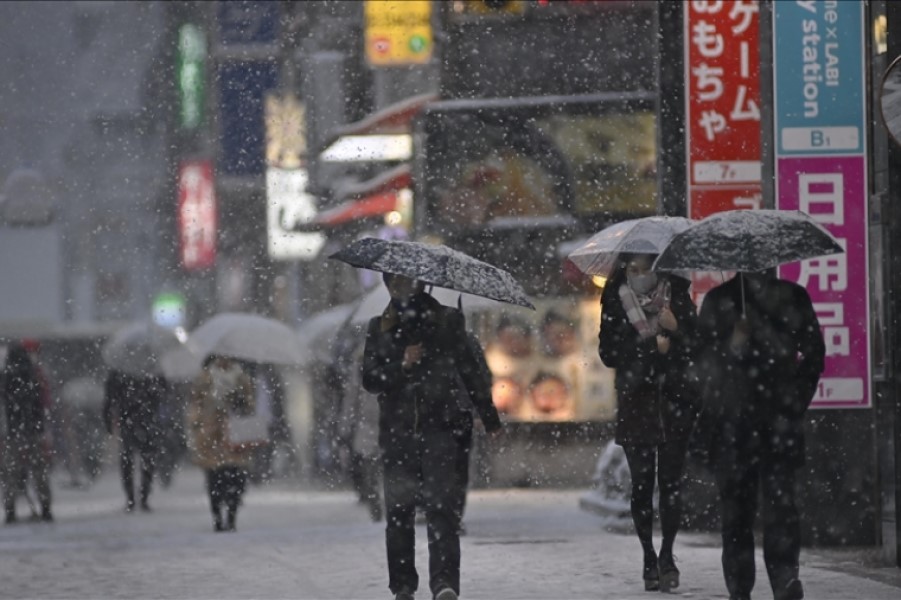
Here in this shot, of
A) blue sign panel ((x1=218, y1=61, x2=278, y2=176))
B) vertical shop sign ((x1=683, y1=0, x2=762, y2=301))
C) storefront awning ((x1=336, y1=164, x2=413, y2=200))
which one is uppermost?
blue sign panel ((x1=218, y1=61, x2=278, y2=176))

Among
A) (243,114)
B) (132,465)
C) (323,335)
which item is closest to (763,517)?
(132,465)

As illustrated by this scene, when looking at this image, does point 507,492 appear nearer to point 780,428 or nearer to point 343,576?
point 343,576

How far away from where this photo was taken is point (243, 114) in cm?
3766

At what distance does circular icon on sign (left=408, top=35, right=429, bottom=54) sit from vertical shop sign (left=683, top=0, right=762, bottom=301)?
10.6 m

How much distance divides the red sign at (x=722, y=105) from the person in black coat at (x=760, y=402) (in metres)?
5.23

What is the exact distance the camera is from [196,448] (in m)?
17.0

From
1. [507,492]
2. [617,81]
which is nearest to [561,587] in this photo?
[507,492]

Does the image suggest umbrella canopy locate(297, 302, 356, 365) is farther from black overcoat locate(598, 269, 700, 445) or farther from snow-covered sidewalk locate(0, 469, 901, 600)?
black overcoat locate(598, 269, 700, 445)

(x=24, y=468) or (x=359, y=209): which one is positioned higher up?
(x=359, y=209)

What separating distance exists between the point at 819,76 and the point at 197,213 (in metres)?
31.6

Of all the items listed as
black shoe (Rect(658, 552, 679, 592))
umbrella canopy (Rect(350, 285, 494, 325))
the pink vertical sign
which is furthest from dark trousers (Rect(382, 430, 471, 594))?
umbrella canopy (Rect(350, 285, 494, 325))

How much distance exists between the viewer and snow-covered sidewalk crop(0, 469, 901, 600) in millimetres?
10898

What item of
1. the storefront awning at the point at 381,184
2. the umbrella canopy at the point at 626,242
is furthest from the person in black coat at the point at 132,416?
the umbrella canopy at the point at 626,242

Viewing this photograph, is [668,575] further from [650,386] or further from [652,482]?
[650,386]
